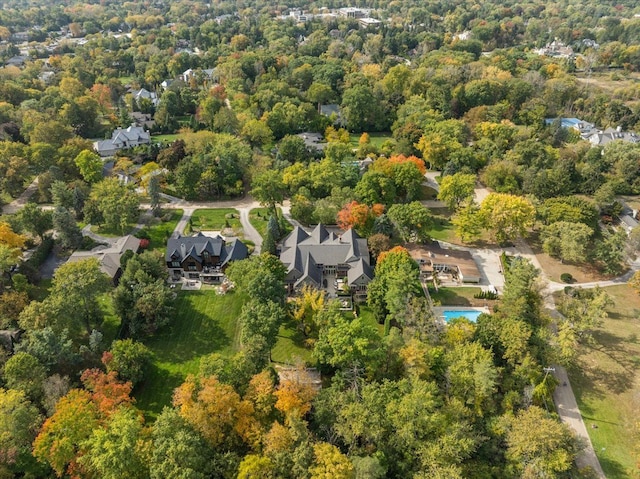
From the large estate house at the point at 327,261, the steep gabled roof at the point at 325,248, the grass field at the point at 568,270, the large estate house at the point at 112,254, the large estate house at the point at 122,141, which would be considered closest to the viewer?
the large estate house at the point at 327,261

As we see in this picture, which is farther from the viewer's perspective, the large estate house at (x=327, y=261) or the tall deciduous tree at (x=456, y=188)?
the tall deciduous tree at (x=456, y=188)

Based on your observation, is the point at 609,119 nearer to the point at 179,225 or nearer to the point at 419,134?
the point at 419,134

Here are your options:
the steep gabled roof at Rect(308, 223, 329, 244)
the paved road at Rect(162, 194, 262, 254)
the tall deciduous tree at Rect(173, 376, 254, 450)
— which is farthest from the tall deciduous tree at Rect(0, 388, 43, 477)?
the paved road at Rect(162, 194, 262, 254)

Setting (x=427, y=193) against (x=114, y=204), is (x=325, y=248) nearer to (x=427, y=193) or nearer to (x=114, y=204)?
(x=427, y=193)

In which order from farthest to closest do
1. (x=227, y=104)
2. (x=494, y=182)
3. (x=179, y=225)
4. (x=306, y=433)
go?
(x=227, y=104) → (x=494, y=182) → (x=179, y=225) → (x=306, y=433)

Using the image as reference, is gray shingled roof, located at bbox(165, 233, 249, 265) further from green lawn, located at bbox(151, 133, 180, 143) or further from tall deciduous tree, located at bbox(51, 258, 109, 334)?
green lawn, located at bbox(151, 133, 180, 143)

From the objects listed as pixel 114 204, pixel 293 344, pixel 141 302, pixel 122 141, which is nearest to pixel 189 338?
pixel 141 302

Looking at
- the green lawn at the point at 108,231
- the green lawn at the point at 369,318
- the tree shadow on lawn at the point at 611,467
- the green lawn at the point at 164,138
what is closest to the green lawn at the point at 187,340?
the green lawn at the point at 369,318

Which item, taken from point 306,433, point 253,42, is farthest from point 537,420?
point 253,42

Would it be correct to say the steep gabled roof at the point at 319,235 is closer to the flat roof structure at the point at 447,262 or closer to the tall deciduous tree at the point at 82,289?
the flat roof structure at the point at 447,262
